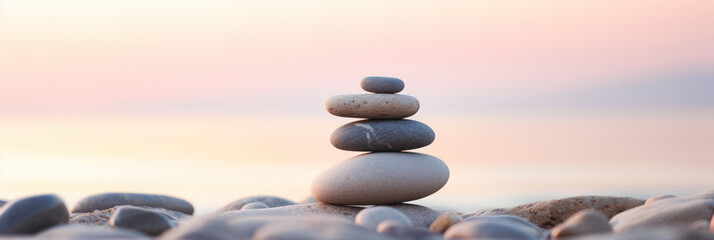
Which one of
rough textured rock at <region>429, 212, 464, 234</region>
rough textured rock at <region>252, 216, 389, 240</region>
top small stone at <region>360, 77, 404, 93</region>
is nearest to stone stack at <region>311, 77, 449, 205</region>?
top small stone at <region>360, 77, 404, 93</region>

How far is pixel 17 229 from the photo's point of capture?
4398 mm

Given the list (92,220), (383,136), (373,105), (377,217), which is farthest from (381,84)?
(92,220)

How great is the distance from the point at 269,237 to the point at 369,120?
4.37 m

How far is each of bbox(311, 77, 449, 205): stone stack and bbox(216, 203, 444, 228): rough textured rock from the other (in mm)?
95

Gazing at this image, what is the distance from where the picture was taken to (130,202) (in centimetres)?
1009

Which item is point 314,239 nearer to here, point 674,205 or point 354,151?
point 674,205

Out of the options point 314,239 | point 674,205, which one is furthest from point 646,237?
point 674,205

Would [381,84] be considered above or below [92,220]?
above

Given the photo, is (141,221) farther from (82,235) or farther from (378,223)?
(378,223)

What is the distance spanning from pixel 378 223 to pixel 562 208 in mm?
2785

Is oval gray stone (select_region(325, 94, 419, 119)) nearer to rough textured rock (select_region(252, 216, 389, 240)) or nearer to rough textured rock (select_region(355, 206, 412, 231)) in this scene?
rough textured rock (select_region(355, 206, 412, 231))

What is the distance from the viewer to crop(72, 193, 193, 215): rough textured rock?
32.2 feet

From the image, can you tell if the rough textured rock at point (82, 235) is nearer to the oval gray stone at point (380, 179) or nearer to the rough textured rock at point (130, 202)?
the oval gray stone at point (380, 179)

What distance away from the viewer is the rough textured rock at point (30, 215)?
441 cm
